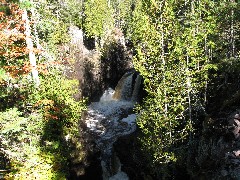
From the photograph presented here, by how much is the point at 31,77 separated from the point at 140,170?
416 inches

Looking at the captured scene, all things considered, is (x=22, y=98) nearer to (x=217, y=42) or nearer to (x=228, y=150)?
(x=228, y=150)

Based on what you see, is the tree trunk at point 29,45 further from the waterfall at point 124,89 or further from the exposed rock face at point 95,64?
the waterfall at point 124,89

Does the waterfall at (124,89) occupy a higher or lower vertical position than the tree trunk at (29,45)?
lower

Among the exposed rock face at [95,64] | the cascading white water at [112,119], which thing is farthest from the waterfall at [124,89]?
the exposed rock face at [95,64]

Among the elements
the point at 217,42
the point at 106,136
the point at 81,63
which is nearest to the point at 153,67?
the point at 217,42

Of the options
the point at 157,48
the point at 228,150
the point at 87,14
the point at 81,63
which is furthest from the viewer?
the point at 87,14

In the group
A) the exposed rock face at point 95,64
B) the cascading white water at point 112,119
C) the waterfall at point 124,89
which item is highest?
the exposed rock face at point 95,64

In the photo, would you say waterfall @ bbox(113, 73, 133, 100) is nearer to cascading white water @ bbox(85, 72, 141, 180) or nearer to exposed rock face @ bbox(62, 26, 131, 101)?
cascading white water @ bbox(85, 72, 141, 180)

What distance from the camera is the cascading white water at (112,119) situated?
23558 millimetres

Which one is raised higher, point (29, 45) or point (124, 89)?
point (29, 45)

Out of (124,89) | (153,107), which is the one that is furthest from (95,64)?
(153,107)

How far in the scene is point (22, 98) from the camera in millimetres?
16344

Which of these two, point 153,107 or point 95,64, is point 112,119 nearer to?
point 95,64

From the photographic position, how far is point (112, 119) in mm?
31406
